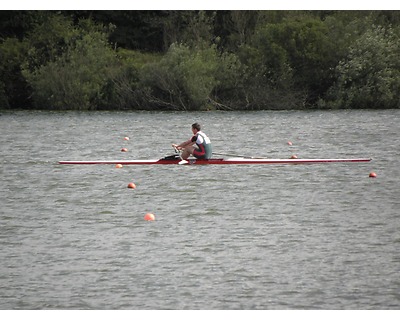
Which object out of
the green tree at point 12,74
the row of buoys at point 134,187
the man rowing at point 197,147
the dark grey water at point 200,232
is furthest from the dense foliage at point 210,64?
the man rowing at point 197,147

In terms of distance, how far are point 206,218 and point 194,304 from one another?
5.40m

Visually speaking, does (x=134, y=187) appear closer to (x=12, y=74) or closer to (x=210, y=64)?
(x=210, y=64)

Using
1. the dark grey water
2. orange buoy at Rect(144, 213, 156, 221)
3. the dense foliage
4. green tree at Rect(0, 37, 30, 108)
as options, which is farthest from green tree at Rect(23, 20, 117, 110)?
orange buoy at Rect(144, 213, 156, 221)

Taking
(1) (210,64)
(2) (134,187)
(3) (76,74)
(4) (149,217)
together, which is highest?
(1) (210,64)

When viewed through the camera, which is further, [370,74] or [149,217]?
[370,74]

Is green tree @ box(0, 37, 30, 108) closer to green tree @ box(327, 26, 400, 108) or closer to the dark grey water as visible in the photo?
green tree @ box(327, 26, 400, 108)

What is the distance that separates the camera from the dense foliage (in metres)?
44.6

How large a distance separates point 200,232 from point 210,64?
100 ft

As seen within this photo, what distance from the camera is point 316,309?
10344mm

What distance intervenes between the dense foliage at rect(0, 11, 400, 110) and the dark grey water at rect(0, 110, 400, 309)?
16474 millimetres

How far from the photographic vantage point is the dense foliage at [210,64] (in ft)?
146

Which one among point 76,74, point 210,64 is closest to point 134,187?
point 210,64

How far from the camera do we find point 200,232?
47.8 feet

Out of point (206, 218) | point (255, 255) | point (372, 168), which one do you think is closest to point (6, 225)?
point (206, 218)
